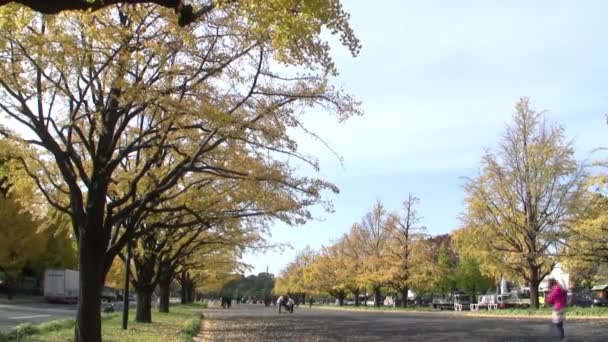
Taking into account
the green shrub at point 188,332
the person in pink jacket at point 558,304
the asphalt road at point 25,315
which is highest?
the person in pink jacket at point 558,304

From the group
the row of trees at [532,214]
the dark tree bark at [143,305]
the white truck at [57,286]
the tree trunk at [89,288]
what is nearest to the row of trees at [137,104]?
the tree trunk at [89,288]

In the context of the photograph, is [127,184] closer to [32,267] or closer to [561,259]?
[561,259]

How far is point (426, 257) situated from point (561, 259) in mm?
21134

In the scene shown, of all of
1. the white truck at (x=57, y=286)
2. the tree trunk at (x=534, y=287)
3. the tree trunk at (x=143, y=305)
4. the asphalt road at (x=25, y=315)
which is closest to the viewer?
the asphalt road at (x=25, y=315)

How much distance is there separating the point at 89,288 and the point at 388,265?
47.7 metres

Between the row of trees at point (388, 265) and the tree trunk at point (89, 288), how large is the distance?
45.9m

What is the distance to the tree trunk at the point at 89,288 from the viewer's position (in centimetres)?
1309

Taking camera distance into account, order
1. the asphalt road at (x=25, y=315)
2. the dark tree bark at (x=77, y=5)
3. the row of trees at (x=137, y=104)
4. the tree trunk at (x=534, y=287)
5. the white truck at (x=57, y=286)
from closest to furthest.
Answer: the dark tree bark at (x=77, y=5), the row of trees at (x=137, y=104), the asphalt road at (x=25, y=315), the tree trunk at (x=534, y=287), the white truck at (x=57, y=286)

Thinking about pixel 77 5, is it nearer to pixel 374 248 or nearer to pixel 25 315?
pixel 25 315

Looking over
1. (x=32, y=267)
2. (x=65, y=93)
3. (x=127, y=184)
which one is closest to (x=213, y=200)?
(x=127, y=184)

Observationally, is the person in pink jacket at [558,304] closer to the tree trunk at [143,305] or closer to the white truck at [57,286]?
the tree trunk at [143,305]

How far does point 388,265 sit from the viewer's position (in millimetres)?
58719

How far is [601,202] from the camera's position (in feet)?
117

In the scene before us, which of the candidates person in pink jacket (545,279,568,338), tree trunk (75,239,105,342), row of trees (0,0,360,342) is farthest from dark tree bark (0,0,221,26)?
person in pink jacket (545,279,568,338)
